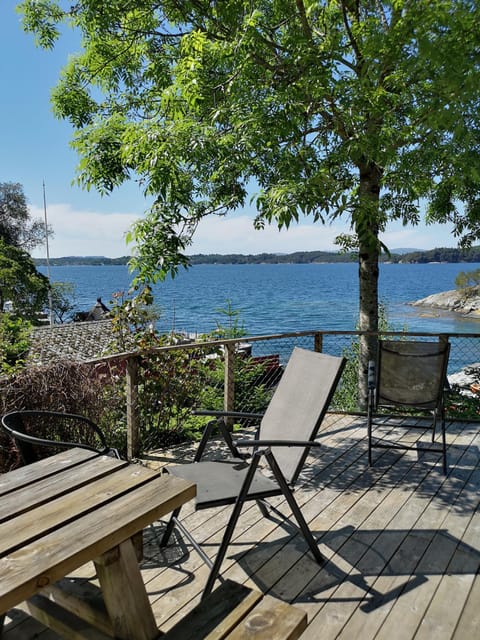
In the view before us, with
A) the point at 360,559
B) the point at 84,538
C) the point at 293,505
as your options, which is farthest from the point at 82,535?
the point at 360,559

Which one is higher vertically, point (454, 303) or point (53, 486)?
point (53, 486)

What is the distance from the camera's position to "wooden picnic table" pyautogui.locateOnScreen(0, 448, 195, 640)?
1.30m

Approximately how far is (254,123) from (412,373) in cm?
282

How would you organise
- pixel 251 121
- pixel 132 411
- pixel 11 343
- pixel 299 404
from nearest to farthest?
pixel 299 404, pixel 132 411, pixel 251 121, pixel 11 343

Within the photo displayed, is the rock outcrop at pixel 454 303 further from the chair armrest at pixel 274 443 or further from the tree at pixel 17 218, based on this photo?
the chair armrest at pixel 274 443

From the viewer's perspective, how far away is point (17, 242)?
31.3 metres

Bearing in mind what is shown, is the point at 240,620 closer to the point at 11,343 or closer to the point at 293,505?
the point at 293,505

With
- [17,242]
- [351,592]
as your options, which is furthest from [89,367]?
[17,242]

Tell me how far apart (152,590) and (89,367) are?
205 centimetres

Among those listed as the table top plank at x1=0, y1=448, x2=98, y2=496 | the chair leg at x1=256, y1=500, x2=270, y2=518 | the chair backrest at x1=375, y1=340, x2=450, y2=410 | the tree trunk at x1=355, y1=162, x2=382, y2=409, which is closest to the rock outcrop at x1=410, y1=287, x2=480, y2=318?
the tree trunk at x1=355, y1=162, x2=382, y2=409

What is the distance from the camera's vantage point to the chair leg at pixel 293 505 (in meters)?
2.36

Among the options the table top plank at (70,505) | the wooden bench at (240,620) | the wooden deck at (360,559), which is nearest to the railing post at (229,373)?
the wooden deck at (360,559)

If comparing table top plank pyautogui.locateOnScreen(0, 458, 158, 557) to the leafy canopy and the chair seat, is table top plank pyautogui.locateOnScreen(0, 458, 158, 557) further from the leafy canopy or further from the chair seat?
the leafy canopy

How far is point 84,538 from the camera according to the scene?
4.59 ft
